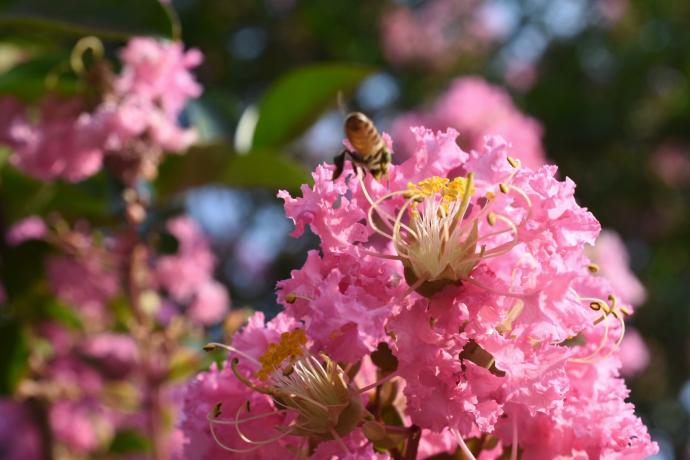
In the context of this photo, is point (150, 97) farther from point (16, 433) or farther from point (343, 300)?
point (16, 433)

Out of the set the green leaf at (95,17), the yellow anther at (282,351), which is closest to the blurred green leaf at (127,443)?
the green leaf at (95,17)

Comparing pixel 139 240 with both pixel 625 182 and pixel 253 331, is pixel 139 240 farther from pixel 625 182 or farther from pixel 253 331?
pixel 625 182

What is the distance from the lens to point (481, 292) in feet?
2.49

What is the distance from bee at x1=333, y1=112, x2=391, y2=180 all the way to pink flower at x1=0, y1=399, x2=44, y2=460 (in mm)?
1572

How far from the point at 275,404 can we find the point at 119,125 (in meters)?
0.68

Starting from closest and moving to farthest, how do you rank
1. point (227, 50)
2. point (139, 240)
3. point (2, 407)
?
point (139, 240)
point (2, 407)
point (227, 50)

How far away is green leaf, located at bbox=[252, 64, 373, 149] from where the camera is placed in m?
1.70

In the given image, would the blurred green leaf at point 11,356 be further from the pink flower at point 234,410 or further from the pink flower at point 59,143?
the pink flower at point 234,410

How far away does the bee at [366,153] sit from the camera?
2.86 feet

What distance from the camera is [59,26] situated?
4.08 feet

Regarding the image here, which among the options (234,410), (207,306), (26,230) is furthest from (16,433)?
(234,410)

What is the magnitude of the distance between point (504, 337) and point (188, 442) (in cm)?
31

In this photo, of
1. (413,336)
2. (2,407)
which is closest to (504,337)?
(413,336)

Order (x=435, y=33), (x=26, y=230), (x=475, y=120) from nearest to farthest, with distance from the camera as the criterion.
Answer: (x=26, y=230)
(x=475, y=120)
(x=435, y=33)
